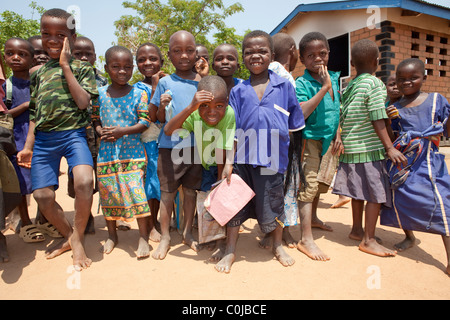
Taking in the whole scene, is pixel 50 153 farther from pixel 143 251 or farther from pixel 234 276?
pixel 234 276

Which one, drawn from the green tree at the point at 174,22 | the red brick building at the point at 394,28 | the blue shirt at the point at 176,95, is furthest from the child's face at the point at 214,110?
the green tree at the point at 174,22

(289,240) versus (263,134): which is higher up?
(263,134)

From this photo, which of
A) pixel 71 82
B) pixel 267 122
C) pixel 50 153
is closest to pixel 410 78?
pixel 267 122

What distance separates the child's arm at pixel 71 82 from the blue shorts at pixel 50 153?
29 cm

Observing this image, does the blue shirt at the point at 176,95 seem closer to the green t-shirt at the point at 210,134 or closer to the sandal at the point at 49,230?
the green t-shirt at the point at 210,134

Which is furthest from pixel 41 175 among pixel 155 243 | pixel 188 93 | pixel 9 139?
pixel 188 93

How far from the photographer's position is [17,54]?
336 cm

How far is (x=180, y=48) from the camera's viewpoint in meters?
2.82

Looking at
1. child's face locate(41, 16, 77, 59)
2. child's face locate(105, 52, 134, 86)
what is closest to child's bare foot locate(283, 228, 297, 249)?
child's face locate(105, 52, 134, 86)

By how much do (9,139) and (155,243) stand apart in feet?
5.65

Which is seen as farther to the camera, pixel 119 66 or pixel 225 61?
pixel 225 61

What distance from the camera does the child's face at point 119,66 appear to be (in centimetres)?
287

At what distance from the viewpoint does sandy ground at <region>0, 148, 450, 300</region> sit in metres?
2.16

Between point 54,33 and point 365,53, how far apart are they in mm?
2867
